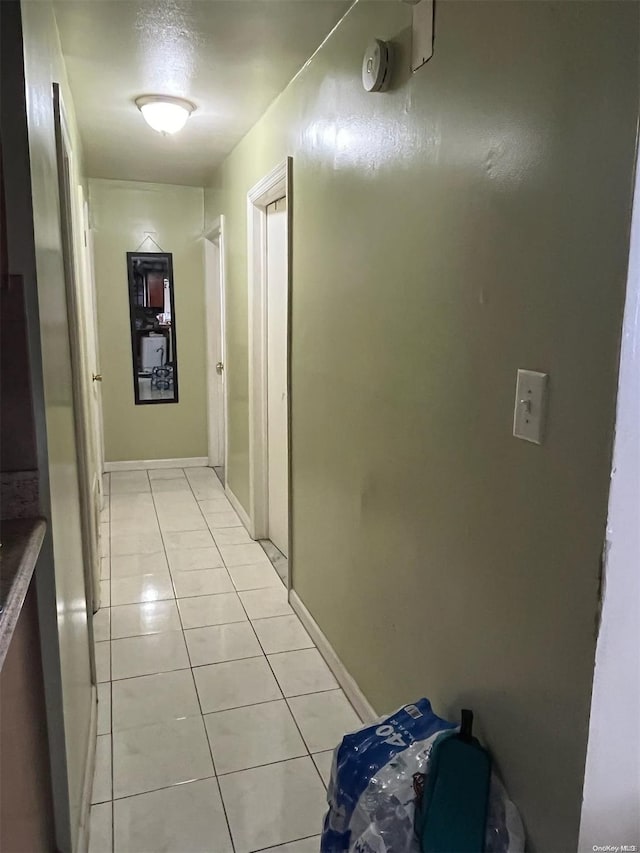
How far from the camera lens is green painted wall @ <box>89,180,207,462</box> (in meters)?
4.99

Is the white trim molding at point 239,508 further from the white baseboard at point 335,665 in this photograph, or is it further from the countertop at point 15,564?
the countertop at point 15,564

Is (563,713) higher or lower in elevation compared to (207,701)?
higher

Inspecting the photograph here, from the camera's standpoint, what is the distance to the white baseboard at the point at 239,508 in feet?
13.1

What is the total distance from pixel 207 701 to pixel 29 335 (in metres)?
1.56

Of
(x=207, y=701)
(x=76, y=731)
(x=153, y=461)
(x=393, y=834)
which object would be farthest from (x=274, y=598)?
(x=153, y=461)

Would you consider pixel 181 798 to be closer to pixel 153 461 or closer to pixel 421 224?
pixel 421 224

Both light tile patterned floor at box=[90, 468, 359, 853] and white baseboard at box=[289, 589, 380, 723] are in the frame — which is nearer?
light tile patterned floor at box=[90, 468, 359, 853]

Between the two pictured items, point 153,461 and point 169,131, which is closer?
point 169,131

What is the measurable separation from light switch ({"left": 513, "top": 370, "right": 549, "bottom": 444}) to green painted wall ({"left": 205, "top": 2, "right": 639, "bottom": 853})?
3 centimetres

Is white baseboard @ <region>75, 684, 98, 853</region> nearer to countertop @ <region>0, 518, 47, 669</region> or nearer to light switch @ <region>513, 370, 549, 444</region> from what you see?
countertop @ <region>0, 518, 47, 669</region>

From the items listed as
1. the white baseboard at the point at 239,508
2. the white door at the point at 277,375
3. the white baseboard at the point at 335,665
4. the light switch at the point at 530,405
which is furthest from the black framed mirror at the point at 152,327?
the light switch at the point at 530,405

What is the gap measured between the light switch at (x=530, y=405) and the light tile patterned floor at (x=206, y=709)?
1.26m

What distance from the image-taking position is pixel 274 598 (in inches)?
120

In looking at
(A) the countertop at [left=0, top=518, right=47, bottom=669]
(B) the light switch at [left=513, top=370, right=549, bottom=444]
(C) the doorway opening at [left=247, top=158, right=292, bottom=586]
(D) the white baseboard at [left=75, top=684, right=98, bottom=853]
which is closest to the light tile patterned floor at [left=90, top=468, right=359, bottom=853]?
(D) the white baseboard at [left=75, top=684, right=98, bottom=853]
